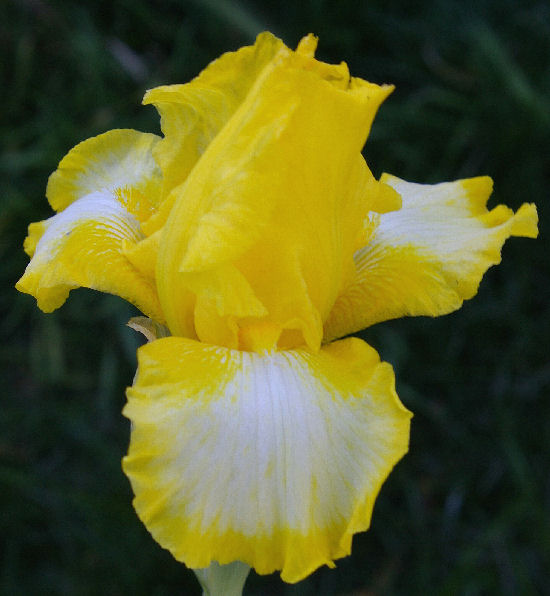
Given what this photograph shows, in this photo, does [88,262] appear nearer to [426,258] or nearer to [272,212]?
[272,212]

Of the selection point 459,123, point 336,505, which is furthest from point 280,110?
point 459,123

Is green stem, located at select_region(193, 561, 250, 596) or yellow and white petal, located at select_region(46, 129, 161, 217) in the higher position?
yellow and white petal, located at select_region(46, 129, 161, 217)

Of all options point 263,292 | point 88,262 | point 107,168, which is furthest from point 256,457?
point 107,168

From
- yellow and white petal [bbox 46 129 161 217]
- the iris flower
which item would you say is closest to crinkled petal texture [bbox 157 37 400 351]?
the iris flower

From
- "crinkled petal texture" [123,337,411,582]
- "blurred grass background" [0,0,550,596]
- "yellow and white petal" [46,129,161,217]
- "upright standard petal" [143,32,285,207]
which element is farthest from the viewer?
"blurred grass background" [0,0,550,596]

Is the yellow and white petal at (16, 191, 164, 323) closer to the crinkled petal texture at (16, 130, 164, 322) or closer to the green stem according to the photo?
the crinkled petal texture at (16, 130, 164, 322)

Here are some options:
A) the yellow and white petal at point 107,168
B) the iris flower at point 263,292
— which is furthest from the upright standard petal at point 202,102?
the yellow and white petal at point 107,168
